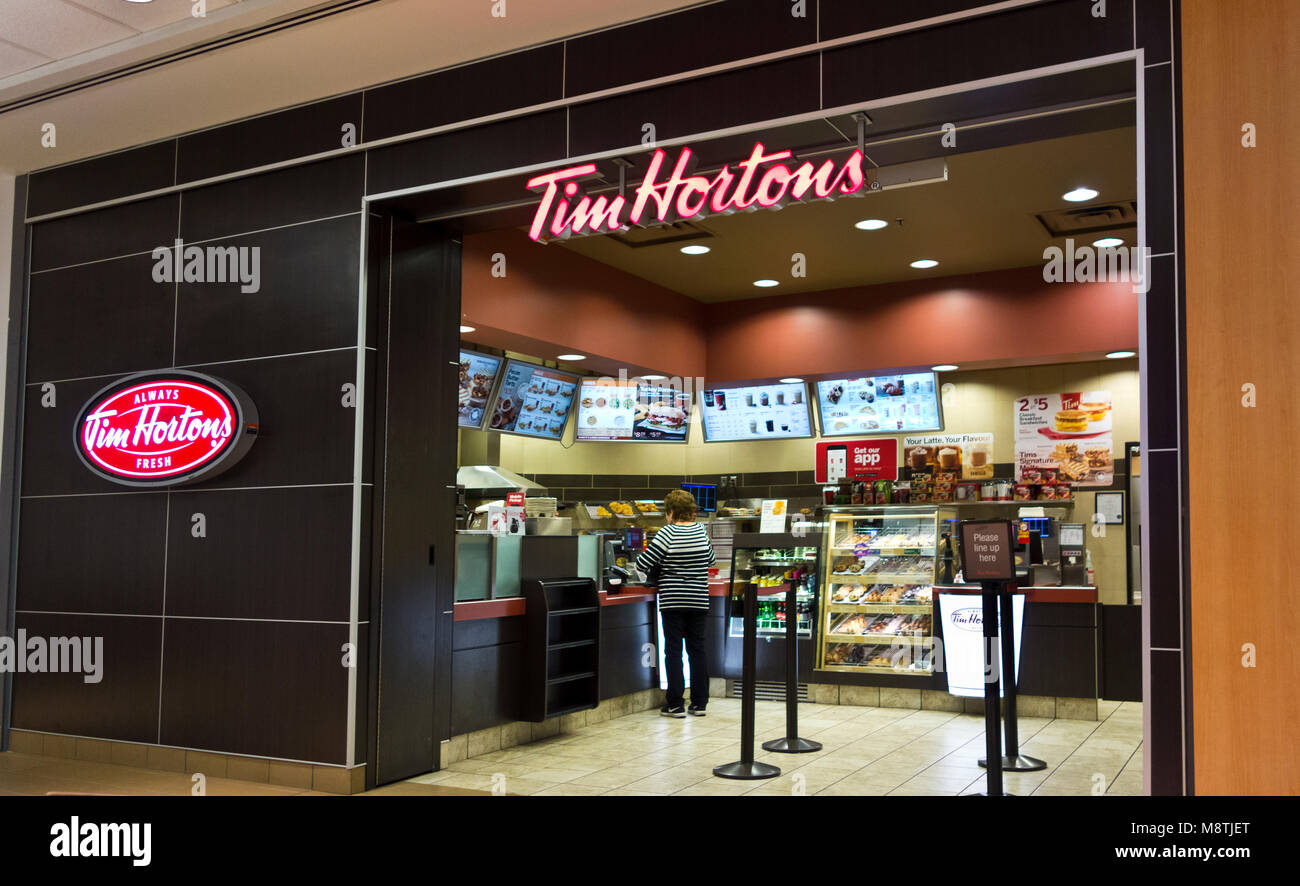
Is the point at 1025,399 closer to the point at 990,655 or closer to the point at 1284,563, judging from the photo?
the point at 990,655

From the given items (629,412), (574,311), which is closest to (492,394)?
(574,311)

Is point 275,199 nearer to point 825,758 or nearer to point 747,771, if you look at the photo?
point 747,771

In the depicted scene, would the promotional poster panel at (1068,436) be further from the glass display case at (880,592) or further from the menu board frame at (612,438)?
the menu board frame at (612,438)

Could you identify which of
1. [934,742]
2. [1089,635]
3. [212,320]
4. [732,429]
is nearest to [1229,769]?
[934,742]

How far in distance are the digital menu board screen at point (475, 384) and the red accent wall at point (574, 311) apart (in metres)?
0.47

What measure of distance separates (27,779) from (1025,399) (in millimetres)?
7796

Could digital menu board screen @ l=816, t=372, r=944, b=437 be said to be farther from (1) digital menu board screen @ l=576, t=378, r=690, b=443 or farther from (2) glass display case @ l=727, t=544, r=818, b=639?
(2) glass display case @ l=727, t=544, r=818, b=639

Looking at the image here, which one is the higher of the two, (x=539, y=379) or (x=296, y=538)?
(x=539, y=379)

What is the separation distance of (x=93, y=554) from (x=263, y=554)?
1.38 metres

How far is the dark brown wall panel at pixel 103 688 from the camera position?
5758 mm

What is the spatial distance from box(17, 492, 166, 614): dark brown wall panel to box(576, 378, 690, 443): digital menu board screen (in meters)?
3.91

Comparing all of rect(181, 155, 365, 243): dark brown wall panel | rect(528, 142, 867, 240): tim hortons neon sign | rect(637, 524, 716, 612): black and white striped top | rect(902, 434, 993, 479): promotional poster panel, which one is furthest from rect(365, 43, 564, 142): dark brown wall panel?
rect(902, 434, 993, 479): promotional poster panel

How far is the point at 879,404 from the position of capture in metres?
9.23
